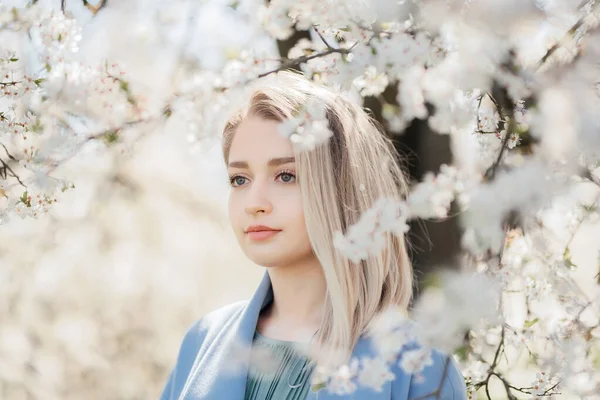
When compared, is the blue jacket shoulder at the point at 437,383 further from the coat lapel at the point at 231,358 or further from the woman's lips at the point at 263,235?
the woman's lips at the point at 263,235

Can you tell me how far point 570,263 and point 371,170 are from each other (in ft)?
1.33

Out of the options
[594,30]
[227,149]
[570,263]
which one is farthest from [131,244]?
[594,30]

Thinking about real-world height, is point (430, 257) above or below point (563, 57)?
below

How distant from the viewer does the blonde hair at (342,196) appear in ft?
4.47

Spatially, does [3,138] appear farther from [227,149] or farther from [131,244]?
[131,244]

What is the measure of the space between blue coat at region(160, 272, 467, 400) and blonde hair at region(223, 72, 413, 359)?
7 cm

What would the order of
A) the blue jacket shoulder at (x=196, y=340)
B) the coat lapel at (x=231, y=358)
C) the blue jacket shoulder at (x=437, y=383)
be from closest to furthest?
the blue jacket shoulder at (x=437, y=383) → the coat lapel at (x=231, y=358) → the blue jacket shoulder at (x=196, y=340)

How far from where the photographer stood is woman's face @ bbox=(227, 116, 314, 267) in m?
1.36

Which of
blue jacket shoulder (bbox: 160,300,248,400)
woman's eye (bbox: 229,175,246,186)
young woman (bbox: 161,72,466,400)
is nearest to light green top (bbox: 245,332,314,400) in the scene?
→ young woman (bbox: 161,72,466,400)

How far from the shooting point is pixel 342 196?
55.9 inches

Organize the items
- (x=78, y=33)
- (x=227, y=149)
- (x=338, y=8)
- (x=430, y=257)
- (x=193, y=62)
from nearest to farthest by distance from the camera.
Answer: (x=338, y=8) < (x=78, y=33) < (x=227, y=149) < (x=430, y=257) < (x=193, y=62)

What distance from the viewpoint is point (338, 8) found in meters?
1.17

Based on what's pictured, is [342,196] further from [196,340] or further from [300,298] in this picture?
[196,340]

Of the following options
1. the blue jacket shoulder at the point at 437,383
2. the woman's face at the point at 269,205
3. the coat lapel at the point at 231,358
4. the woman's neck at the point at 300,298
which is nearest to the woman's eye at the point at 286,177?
the woman's face at the point at 269,205
